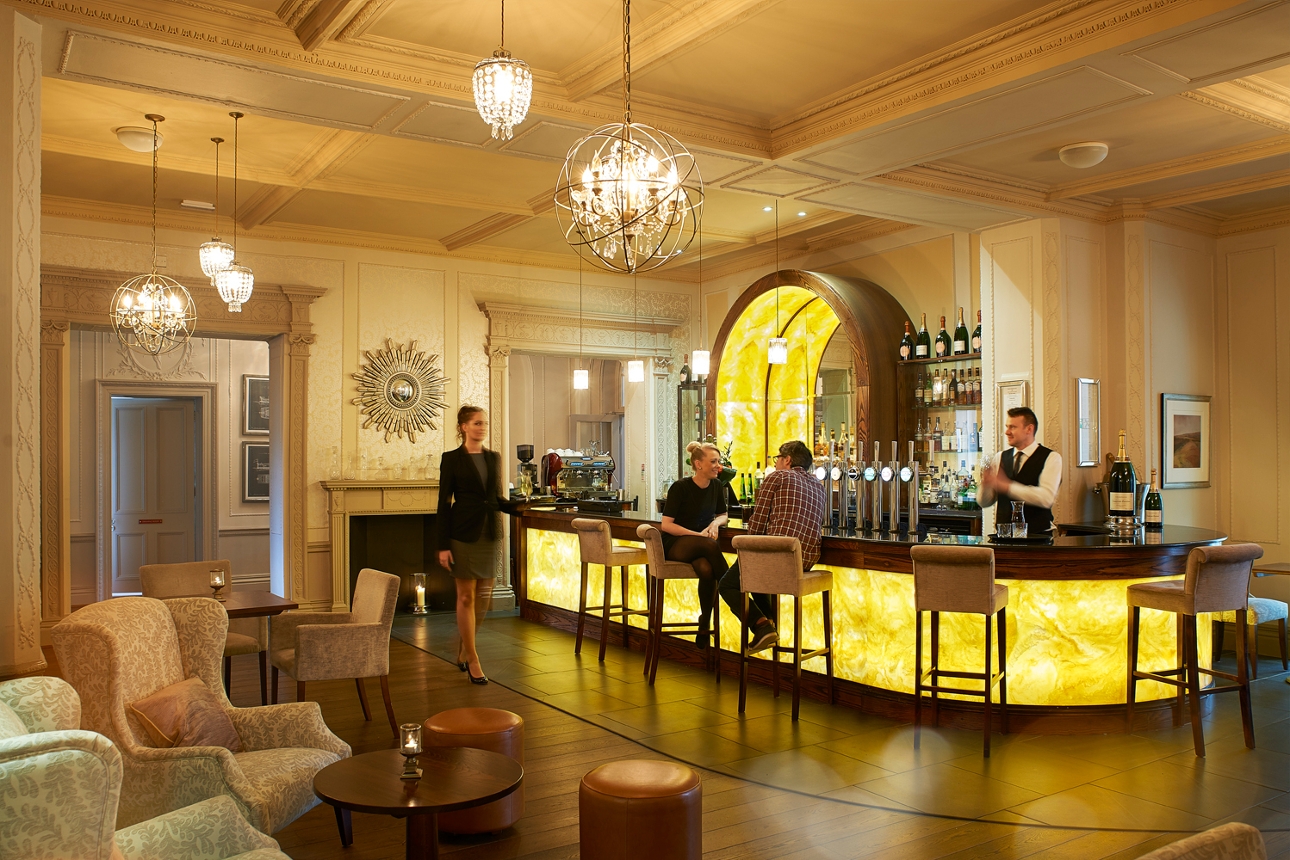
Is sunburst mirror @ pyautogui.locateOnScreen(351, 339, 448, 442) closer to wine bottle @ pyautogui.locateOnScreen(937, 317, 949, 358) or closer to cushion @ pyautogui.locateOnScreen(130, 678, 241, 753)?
wine bottle @ pyautogui.locateOnScreen(937, 317, 949, 358)

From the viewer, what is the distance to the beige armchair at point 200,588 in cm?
553

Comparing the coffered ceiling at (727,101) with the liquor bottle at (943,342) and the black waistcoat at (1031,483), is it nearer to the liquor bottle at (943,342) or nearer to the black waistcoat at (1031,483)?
the liquor bottle at (943,342)

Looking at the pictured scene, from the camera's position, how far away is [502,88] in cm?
362

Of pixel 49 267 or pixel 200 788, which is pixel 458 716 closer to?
pixel 200 788

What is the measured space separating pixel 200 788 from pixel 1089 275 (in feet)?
22.2

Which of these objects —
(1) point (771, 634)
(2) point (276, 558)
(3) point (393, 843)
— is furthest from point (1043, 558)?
(2) point (276, 558)

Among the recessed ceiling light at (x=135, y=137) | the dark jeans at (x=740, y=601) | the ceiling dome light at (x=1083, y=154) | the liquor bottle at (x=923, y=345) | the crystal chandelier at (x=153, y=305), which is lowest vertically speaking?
the dark jeans at (x=740, y=601)

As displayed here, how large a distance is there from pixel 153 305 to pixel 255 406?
14.1 ft

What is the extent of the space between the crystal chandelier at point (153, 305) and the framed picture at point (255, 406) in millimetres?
2752

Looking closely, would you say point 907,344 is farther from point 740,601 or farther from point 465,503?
point 465,503

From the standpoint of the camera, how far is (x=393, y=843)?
147 inches

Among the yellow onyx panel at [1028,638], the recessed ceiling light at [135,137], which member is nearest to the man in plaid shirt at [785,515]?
the yellow onyx panel at [1028,638]

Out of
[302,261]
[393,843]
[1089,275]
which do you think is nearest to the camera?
[393,843]

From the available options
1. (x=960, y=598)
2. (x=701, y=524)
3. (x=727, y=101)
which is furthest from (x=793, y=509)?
(x=727, y=101)
